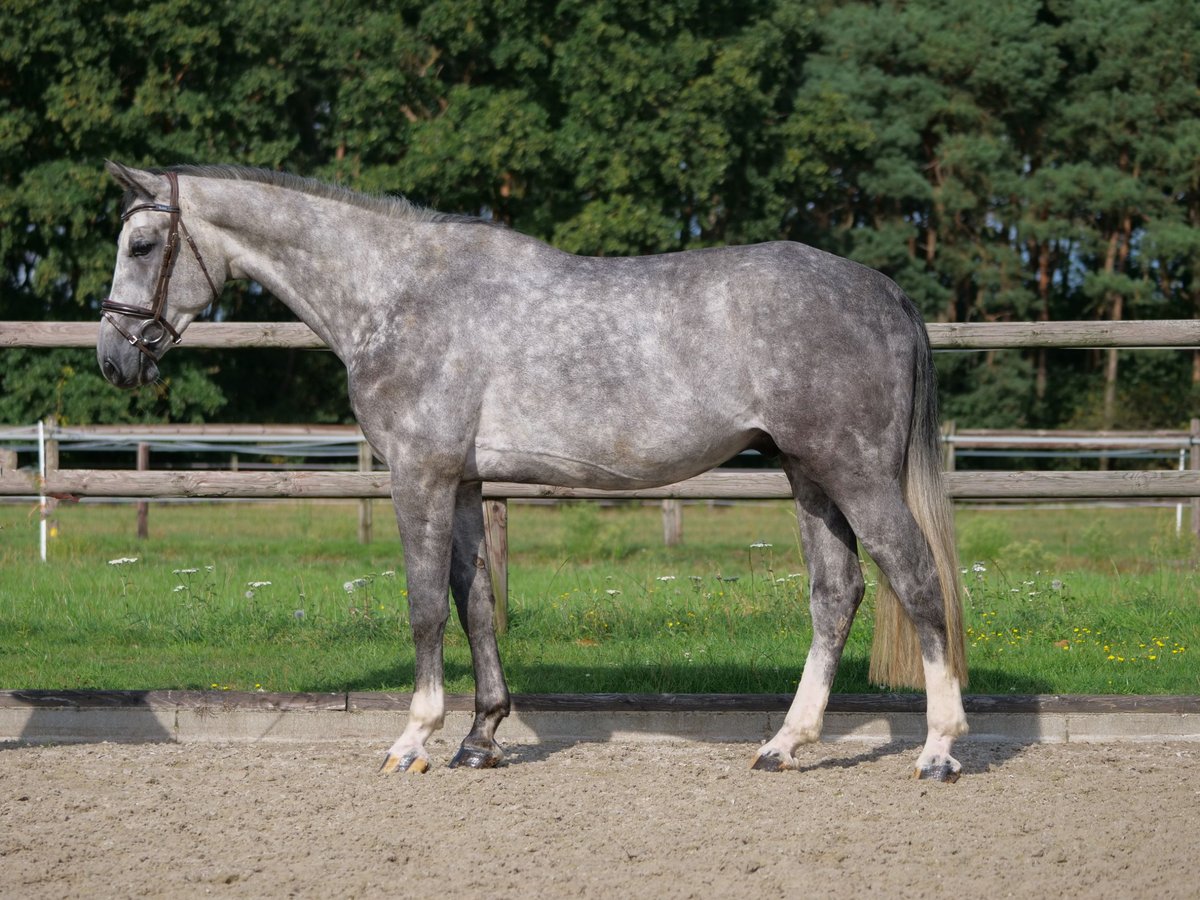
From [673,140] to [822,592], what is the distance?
18.9 m

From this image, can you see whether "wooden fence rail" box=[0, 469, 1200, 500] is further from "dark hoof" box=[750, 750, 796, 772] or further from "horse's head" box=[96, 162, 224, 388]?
"dark hoof" box=[750, 750, 796, 772]

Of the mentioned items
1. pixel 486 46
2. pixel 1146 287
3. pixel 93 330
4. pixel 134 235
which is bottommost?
pixel 1146 287

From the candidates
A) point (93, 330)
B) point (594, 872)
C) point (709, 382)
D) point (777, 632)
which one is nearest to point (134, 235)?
point (93, 330)

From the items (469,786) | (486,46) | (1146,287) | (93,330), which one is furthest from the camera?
(1146,287)

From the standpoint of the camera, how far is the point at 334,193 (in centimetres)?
Answer: 493

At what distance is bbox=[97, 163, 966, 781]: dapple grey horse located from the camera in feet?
14.8

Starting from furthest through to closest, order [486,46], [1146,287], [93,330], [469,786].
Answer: [1146,287]
[486,46]
[93,330]
[469,786]

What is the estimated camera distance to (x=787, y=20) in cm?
2578

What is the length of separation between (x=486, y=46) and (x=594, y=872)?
75.4ft

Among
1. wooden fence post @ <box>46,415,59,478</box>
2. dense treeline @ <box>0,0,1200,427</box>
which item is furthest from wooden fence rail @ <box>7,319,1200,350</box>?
dense treeline @ <box>0,0,1200,427</box>

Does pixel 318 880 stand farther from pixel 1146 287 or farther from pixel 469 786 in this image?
pixel 1146 287

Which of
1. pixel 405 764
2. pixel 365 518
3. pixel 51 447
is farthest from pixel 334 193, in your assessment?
pixel 365 518

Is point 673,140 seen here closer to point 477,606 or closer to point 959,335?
point 959,335

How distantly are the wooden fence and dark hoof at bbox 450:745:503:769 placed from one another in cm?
159
